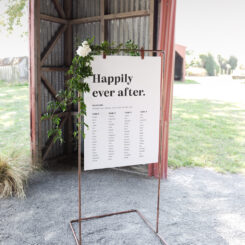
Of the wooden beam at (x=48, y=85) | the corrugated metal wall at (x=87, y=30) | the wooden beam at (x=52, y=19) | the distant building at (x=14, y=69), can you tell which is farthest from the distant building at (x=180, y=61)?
the distant building at (x=14, y=69)

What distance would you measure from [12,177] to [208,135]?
180 inches

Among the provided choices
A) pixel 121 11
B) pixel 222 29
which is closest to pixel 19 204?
pixel 121 11

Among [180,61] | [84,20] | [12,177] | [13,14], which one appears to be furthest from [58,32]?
[180,61]

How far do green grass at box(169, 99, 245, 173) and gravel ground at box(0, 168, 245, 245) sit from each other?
574 millimetres

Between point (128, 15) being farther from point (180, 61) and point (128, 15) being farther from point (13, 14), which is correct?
point (180, 61)

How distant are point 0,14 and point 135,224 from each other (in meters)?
4.71

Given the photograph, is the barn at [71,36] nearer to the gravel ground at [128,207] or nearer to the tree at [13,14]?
the gravel ground at [128,207]

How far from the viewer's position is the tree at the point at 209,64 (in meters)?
7.42

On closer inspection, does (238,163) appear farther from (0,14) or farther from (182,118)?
(0,14)

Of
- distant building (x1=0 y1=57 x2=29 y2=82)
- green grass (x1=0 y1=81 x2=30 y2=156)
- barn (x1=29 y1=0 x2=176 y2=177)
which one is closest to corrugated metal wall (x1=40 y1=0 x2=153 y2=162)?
barn (x1=29 y1=0 x2=176 y2=177)

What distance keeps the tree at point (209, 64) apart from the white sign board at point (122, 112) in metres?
4.97

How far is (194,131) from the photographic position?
732 centimetres

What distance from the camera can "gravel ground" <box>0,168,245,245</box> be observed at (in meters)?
3.01

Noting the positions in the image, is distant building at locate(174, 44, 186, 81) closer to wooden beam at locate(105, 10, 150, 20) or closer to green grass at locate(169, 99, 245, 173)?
green grass at locate(169, 99, 245, 173)
